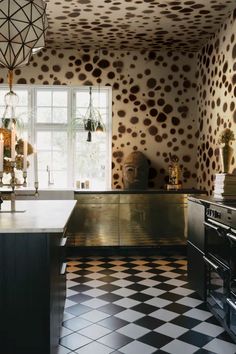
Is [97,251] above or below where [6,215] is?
below

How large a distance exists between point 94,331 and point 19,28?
2.20m

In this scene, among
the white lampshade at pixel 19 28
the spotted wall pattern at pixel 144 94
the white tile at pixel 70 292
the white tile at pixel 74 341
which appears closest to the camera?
the white lampshade at pixel 19 28

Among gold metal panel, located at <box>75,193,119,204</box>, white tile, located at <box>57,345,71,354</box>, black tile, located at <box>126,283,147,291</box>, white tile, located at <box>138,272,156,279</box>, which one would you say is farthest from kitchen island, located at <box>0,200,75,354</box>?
gold metal panel, located at <box>75,193,119,204</box>

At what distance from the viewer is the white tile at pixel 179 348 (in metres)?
2.79

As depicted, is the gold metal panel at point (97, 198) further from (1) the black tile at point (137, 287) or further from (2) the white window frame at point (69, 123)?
(1) the black tile at point (137, 287)

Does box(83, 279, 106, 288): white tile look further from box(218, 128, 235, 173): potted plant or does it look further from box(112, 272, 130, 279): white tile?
box(218, 128, 235, 173): potted plant

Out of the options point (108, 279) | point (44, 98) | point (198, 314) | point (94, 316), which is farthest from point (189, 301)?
point (44, 98)

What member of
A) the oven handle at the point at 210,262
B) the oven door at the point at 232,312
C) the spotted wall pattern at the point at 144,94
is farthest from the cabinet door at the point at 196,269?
the spotted wall pattern at the point at 144,94

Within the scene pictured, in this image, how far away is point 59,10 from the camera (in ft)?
16.0

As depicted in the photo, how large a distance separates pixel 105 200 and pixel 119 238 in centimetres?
57

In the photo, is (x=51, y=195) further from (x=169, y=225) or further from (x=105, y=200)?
(x=169, y=225)

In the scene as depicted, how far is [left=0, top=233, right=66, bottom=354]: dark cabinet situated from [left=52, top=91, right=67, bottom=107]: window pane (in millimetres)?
4473

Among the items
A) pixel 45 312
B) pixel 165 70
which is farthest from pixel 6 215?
pixel 165 70

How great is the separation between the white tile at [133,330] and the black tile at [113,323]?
5cm
